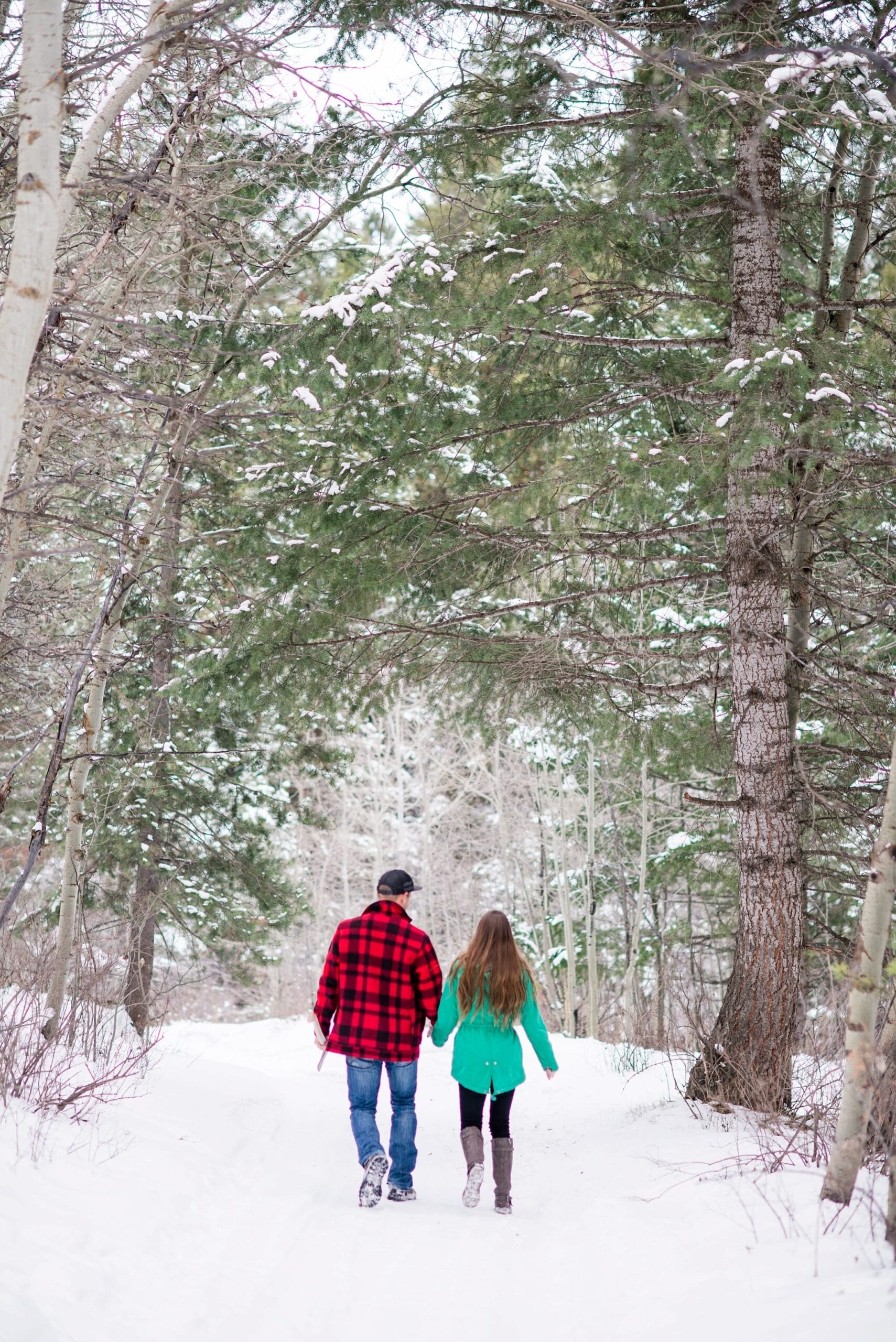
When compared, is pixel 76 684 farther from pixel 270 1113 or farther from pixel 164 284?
pixel 164 284

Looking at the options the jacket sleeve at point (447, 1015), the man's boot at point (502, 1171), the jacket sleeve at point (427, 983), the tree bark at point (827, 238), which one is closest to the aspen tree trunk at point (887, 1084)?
the man's boot at point (502, 1171)

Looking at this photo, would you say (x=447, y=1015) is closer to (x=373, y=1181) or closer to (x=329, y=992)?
(x=329, y=992)

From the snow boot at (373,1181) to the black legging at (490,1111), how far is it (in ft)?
1.54

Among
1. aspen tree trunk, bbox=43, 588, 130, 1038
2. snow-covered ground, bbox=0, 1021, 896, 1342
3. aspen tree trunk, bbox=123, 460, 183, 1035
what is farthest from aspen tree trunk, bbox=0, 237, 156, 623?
snow-covered ground, bbox=0, 1021, 896, 1342

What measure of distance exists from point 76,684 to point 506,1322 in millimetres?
3973

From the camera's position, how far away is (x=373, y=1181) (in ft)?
16.2

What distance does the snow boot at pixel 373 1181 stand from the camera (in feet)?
16.1

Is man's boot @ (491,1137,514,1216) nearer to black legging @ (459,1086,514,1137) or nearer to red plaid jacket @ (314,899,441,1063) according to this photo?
black legging @ (459,1086,514,1137)

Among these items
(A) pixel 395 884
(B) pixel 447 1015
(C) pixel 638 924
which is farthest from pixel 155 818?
(C) pixel 638 924

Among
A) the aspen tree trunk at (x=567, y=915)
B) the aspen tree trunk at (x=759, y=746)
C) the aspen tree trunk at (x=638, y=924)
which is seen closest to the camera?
the aspen tree trunk at (x=759, y=746)

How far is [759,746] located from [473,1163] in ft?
10.6

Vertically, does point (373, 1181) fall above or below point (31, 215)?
below

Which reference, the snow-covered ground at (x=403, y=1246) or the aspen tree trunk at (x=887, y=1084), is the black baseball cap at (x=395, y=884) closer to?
the snow-covered ground at (x=403, y=1246)

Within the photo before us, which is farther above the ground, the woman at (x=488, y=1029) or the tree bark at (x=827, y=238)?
the tree bark at (x=827, y=238)
